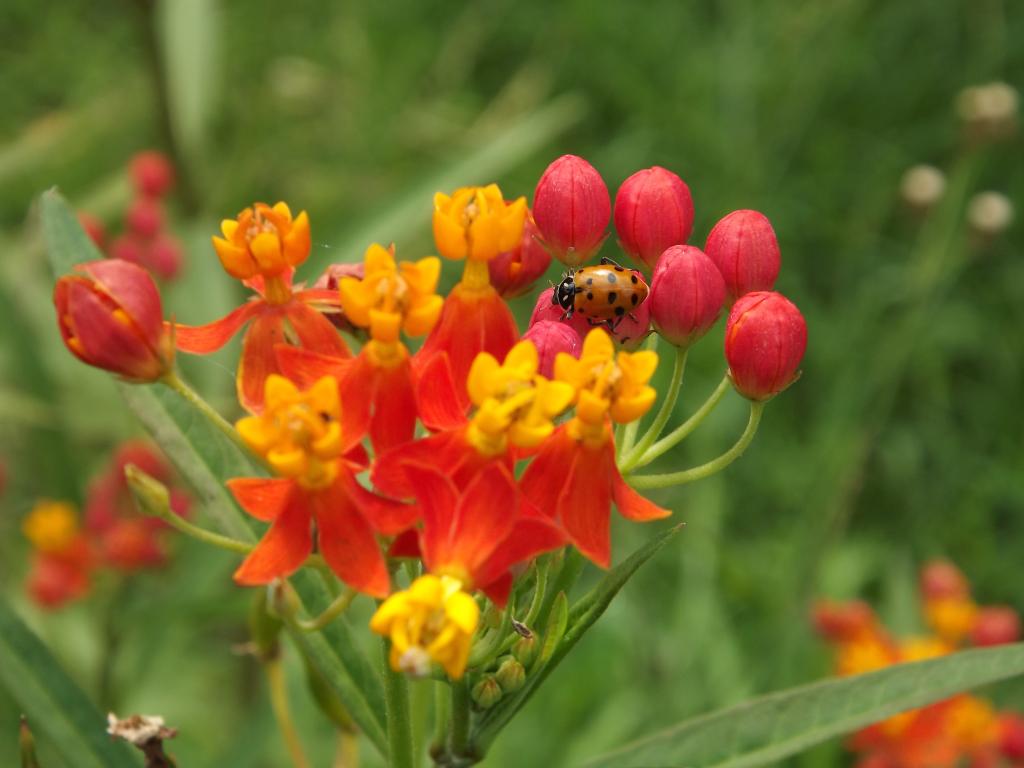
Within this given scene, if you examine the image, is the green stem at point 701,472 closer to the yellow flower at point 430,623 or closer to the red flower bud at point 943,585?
the yellow flower at point 430,623

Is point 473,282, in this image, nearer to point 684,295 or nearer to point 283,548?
point 684,295

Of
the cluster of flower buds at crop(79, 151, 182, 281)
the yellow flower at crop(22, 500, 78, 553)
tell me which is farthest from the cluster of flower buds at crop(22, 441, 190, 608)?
the cluster of flower buds at crop(79, 151, 182, 281)

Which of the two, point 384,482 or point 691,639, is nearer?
point 384,482

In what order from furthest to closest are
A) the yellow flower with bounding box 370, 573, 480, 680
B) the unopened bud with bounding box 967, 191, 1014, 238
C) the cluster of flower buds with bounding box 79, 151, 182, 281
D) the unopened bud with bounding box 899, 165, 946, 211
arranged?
the unopened bud with bounding box 899, 165, 946, 211
the unopened bud with bounding box 967, 191, 1014, 238
the cluster of flower buds with bounding box 79, 151, 182, 281
the yellow flower with bounding box 370, 573, 480, 680

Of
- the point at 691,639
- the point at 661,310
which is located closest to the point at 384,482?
the point at 661,310

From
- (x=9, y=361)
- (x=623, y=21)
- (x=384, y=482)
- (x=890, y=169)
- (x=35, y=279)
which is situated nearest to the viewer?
(x=384, y=482)

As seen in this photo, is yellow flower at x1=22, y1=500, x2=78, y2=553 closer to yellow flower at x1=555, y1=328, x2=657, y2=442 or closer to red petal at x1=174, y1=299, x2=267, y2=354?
red petal at x1=174, y1=299, x2=267, y2=354

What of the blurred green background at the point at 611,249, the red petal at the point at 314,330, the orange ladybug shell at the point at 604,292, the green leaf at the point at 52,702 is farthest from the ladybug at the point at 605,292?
the blurred green background at the point at 611,249

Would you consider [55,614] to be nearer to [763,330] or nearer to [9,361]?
[9,361]
